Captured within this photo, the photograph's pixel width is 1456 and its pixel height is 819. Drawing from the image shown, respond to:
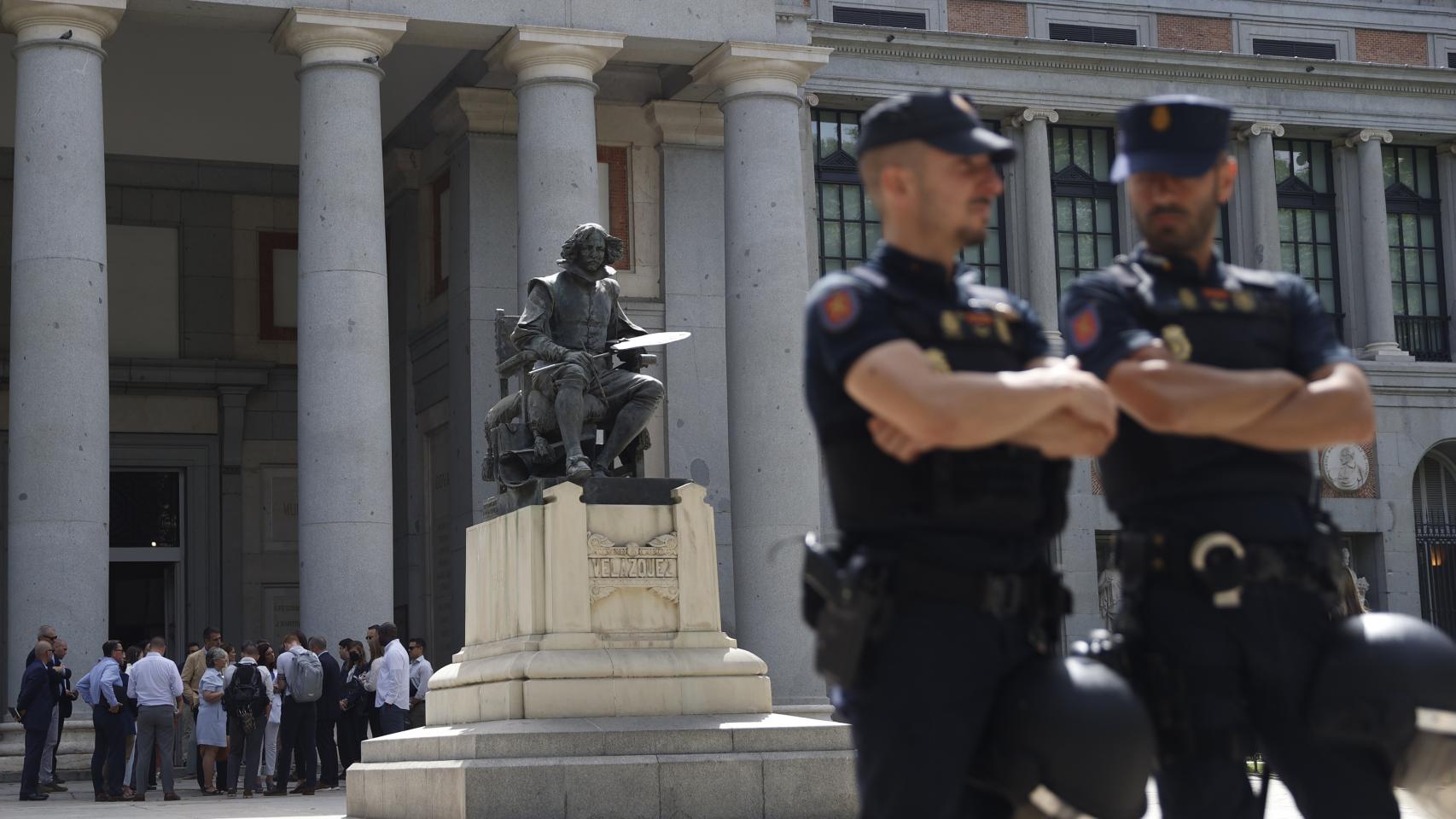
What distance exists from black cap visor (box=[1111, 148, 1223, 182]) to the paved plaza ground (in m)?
8.93

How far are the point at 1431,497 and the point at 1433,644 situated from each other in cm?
3219

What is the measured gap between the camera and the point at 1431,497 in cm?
3462

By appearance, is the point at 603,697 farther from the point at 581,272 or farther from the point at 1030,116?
the point at 1030,116

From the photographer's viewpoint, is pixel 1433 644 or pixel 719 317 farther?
pixel 719 317

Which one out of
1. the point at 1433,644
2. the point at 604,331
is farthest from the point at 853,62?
the point at 1433,644

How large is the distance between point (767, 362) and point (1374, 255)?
1325 cm

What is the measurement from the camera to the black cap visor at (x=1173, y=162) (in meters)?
4.48

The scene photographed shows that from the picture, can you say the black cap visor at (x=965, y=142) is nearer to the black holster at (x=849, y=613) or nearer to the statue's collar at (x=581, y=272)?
the black holster at (x=849, y=613)

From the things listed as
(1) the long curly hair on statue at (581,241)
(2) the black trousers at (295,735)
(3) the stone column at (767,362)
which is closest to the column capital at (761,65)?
(3) the stone column at (767,362)

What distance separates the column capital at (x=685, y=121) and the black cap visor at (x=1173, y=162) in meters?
25.4

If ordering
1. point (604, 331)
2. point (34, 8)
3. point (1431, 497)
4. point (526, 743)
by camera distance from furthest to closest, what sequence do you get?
1. point (1431, 497)
2. point (34, 8)
3. point (604, 331)
4. point (526, 743)

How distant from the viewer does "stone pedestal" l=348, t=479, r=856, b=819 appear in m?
11.7

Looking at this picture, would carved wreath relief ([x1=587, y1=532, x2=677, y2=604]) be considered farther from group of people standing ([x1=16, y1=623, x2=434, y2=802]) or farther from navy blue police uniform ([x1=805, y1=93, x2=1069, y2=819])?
navy blue police uniform ([x1=805, y1=93, x2=1069, y2=819])

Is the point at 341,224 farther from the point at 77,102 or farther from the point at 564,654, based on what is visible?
the point at 564,654
